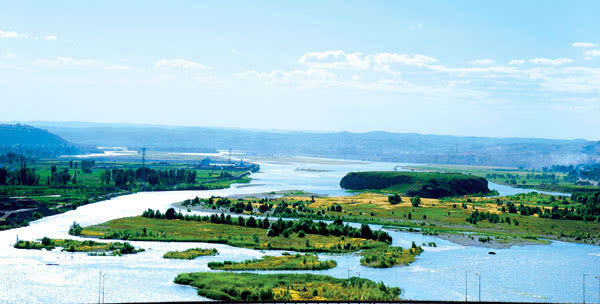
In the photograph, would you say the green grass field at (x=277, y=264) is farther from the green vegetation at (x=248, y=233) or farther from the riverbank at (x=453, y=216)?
the riverbank at (x=453, y=216)

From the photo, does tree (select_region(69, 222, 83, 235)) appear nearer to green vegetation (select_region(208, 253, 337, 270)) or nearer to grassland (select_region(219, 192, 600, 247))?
green vegetation (select_region(208, 253, 337, 270))

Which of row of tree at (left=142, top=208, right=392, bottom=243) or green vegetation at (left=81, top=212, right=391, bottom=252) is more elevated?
row of tree at (left=142, top=208, right=392, bottom=243)

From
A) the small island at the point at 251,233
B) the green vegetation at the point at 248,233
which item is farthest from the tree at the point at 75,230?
the green vegetation at the point at 248,233

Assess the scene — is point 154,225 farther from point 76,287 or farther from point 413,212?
point 413,212

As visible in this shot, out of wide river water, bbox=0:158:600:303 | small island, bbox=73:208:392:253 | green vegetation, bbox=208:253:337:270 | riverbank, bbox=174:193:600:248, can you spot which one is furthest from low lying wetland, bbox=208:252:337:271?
riverbank, bbox=174:193:600:248

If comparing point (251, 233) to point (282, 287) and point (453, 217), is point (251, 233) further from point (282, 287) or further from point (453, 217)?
A: point (453, 217)

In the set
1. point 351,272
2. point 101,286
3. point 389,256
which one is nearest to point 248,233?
point 389,256

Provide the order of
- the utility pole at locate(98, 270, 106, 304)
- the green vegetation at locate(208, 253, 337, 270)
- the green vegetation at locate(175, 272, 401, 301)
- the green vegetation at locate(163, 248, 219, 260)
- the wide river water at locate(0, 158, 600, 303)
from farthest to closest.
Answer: the green vegetation at locate(163, 248, 219, 260)
the green vegetation at locate(208, 253, 337, 270)
the wide river water at locate(0, 158, 600, 303)
the green vegetation at locate(175, 272, 401, 301)
the utility pole at locate(98, 270, 106, 304)
